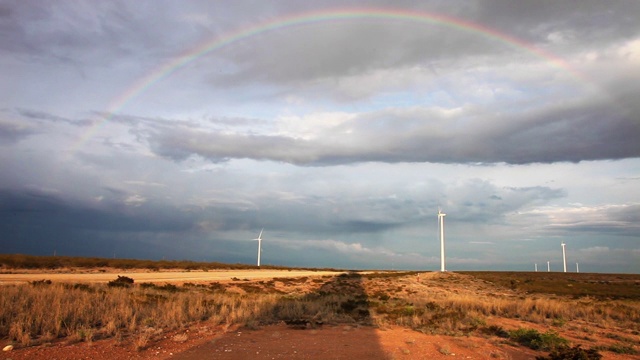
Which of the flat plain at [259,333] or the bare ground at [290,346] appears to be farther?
the flat plain at [259,333]

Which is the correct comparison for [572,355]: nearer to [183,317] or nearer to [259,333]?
[259,333]

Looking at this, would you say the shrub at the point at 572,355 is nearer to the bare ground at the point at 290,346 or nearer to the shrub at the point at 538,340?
the bare ground at the point at 290,346

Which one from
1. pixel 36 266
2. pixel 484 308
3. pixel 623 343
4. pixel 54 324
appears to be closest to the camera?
Answer: pixel 54 324

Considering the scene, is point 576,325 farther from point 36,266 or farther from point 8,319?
point 36,266

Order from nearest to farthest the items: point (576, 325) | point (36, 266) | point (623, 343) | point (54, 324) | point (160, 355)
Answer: point (160, 355) → point (54, 324) → point (623, 343) → point (576, 325) → point (36, 266)

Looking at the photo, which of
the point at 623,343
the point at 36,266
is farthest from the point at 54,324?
the point at 36,266

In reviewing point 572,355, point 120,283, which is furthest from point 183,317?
point 120,283

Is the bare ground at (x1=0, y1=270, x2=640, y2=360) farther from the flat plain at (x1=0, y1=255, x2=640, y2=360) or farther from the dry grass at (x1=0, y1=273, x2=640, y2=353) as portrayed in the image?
the dry grass at (x1=0, y1=273, x2=640, y2=353)

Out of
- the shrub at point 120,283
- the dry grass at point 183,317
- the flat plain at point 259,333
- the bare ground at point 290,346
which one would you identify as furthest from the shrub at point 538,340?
the shrub at point 120,283

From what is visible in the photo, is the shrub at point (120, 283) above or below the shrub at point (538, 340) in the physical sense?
above

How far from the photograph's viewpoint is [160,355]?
10.1m

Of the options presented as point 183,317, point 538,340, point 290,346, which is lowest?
point 538,340

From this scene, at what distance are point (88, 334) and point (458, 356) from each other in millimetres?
9652

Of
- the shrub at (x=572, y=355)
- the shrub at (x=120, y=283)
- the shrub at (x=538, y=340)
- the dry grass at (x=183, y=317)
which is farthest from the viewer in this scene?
the shrub at (x=120, y=283)
